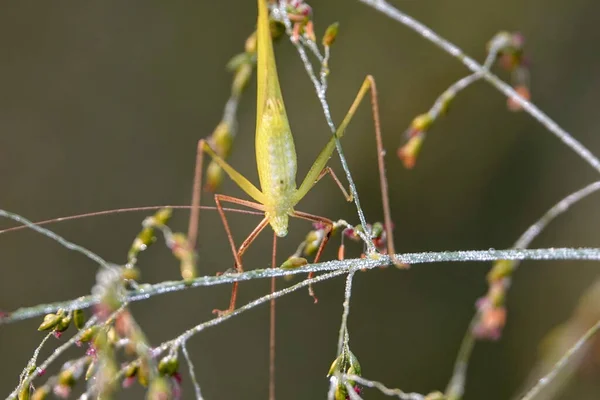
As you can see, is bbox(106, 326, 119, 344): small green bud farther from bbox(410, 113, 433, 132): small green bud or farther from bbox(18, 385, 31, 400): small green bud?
bbox(410, 113, 433, 132): small green bud

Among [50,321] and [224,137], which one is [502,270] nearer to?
[224,137]

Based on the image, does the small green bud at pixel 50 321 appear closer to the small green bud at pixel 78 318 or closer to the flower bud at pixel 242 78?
the small green bud at pixel 78 318

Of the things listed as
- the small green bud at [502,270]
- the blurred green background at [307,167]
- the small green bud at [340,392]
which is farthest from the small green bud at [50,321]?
the blurred green background at [307,167]

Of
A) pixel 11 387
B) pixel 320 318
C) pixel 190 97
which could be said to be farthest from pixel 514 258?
pixel 11 387

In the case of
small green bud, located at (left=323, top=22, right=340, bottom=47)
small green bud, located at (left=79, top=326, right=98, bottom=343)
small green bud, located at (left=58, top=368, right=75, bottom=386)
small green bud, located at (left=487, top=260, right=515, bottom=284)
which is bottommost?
small green bud, located at (left=58, top=368, right=75, bottom=386)

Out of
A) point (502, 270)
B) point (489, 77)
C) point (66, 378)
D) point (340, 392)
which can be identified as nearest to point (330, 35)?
point (489, 77)

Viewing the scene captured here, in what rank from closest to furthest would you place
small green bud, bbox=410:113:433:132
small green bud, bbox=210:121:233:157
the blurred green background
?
1. small green bud, bbox=210:121:233:157
2. small green bud, bbox=410:113:433:132
3. the blurred green background

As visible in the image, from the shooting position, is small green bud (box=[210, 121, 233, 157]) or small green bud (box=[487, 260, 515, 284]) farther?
small green bud (box=[487, 260, 515, 284])

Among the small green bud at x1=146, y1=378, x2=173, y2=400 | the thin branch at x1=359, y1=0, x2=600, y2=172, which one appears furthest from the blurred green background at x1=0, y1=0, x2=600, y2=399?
the small green bud at x1=146, y1=378, x2=173, y2=400

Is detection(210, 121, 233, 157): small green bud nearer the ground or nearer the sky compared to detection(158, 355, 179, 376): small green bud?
nearer the sky
